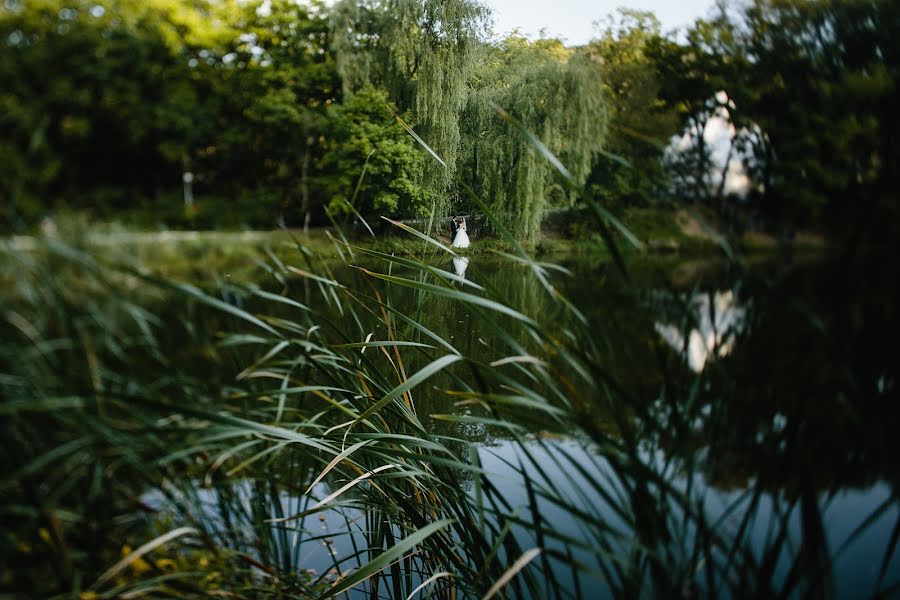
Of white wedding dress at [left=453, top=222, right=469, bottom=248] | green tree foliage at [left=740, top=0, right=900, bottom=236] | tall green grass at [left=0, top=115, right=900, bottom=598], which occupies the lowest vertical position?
tall green grass at [left=0, top=115, right=900, bottom=598]

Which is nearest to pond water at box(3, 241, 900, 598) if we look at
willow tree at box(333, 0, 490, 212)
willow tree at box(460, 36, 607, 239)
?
willow tree at box(460, 36, 607, 239)

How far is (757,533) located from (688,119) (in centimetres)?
62

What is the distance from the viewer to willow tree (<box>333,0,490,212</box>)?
1330 millimetres

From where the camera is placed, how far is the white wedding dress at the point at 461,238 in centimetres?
132

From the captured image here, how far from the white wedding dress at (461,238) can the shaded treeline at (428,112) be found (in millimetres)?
51

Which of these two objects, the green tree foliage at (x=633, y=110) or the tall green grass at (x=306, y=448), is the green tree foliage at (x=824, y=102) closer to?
the green tree foliage at (x=633, y=110)

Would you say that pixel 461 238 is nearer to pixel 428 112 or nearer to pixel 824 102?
pixel 428 112

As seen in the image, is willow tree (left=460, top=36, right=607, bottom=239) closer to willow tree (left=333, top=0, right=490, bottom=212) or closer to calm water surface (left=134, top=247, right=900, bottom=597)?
willow tree (left=333, top=0, right=490, bottom=212)

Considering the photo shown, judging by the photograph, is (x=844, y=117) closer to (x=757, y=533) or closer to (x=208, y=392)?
(x=757, y=533)

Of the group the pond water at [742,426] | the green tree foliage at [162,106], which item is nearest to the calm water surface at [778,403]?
the pond water at [742,426]

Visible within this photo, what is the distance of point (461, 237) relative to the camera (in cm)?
133

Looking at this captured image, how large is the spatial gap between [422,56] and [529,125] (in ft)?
1.13

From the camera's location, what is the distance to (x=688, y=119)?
2.55ft

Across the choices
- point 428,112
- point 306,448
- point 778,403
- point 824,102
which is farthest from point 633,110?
point 306,448
